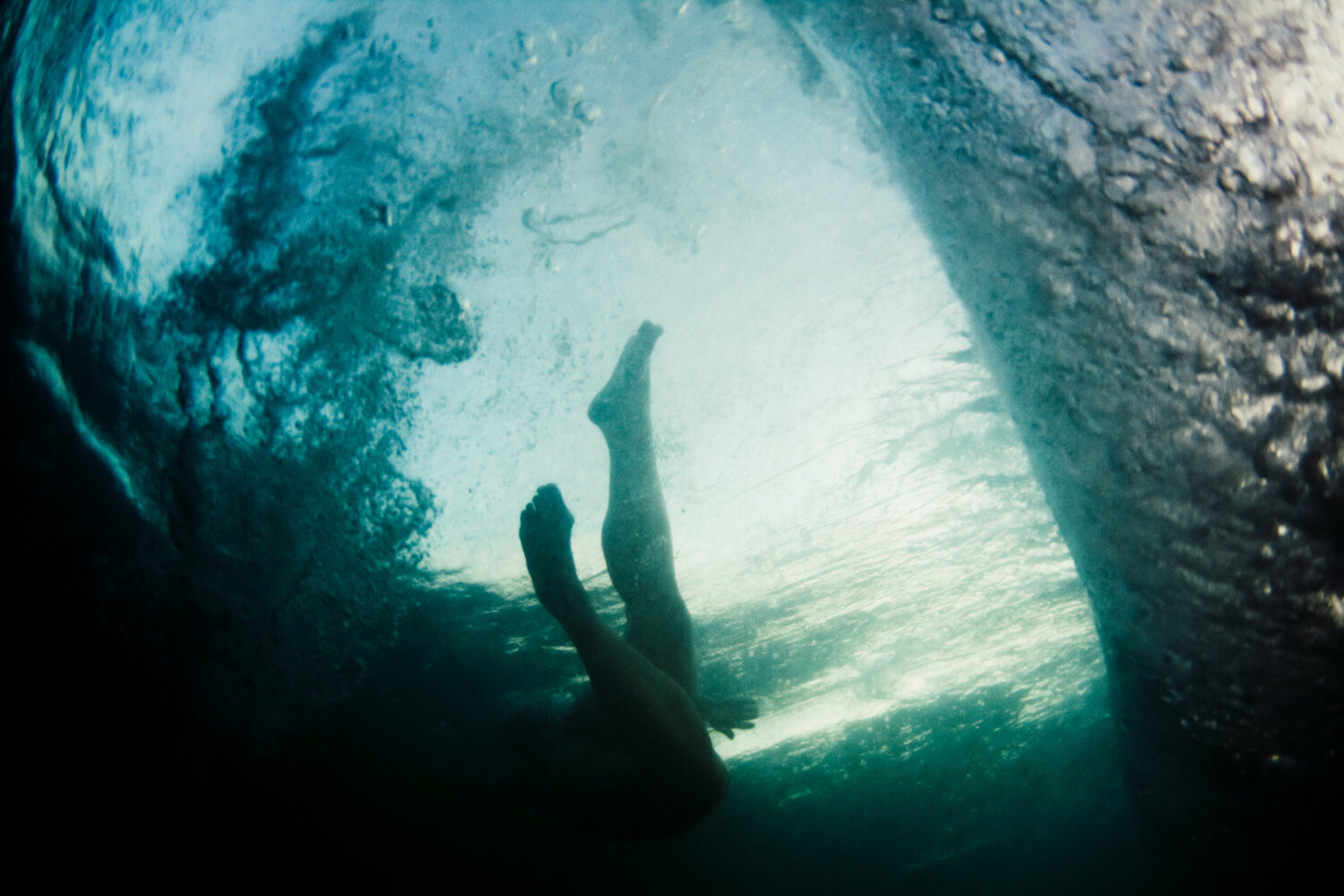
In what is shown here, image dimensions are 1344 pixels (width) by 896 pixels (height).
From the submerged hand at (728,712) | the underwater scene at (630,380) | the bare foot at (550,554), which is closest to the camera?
the underwater scene at (630,380)

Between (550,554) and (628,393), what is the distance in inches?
63.9

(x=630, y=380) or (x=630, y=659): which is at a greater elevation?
(x=630, y=380)

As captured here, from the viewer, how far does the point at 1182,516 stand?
170 centimetres

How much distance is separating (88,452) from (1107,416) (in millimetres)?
8091

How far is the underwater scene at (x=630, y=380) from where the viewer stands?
1705 millimetres

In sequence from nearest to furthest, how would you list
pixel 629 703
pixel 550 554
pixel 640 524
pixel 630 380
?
1. pixel 550 554
2. pixel 629 703
3. pixel 630 380
4. pixel 640 524

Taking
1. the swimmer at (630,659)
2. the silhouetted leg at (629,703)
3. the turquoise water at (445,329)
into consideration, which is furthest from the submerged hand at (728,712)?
the turquoise water at (445,329)

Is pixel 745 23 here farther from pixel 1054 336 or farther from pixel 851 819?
pixel 851 819

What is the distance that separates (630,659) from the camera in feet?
14.4

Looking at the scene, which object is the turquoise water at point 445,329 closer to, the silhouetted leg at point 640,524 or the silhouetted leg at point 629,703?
the silhouetted leg at point 640,524

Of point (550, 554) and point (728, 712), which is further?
point (728, 712)

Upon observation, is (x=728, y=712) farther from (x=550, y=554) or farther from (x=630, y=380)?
(x=630, y=380)

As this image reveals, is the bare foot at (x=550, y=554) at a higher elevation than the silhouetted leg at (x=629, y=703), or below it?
higher

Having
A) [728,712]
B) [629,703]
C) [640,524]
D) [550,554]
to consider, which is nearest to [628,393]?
[640,524]
